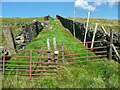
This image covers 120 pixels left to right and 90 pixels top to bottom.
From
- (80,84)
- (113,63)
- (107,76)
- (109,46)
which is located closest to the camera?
(80,84)

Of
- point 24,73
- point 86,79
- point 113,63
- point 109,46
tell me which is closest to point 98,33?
point 109,46

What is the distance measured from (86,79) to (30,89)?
8.61 ft

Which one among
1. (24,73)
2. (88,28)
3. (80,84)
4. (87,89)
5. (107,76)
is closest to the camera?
(87,89)

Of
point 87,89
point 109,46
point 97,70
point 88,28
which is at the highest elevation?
Answer: point 88,28

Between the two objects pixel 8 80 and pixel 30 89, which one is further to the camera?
pixel 8 80

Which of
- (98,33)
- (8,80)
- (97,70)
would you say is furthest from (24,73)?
(98,33)

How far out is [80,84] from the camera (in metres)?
4.93

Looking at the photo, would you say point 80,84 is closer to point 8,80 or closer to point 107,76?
point 107,76

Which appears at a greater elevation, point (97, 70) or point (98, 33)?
point (98, 33)

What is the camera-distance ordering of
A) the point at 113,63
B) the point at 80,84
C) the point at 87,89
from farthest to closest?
the point at 113,63 < the point at 80,84 < the point at 87,89

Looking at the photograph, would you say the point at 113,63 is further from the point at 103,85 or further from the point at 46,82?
the point at 46,82

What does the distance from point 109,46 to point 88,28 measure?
4547 mm

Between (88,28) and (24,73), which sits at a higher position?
(88,28)

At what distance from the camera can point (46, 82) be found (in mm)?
5168
